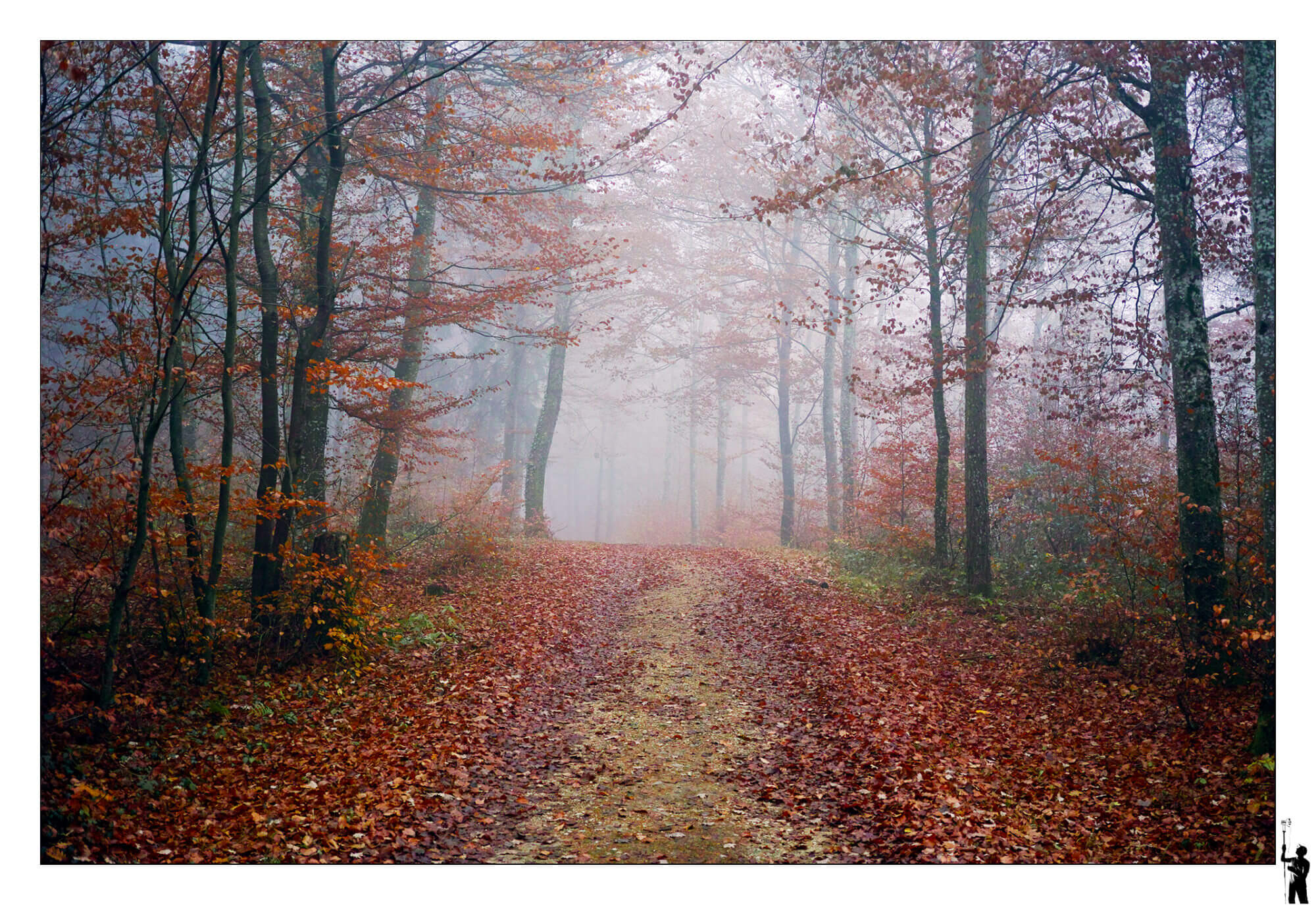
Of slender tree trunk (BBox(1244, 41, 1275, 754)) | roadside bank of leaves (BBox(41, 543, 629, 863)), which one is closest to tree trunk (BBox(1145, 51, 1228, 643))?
slender tree trunk (BBox(1244, 41, 1275, 754))

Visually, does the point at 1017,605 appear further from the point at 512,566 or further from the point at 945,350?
the point at 512,566

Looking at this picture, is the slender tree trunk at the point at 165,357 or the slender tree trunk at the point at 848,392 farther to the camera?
the slender tree trunk at the point at 848,392

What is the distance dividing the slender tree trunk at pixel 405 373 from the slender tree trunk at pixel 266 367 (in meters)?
1.86

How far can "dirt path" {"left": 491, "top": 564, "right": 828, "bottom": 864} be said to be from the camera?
4129mm

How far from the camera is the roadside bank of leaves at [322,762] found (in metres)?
3.99

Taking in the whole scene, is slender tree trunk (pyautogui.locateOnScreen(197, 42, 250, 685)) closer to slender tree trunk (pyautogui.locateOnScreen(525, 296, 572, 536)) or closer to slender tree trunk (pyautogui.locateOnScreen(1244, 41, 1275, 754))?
slender tree trunk (pyautogui.locateOnScreen(1244, 41, 1275, 754))

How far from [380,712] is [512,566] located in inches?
212

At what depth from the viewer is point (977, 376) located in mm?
9000

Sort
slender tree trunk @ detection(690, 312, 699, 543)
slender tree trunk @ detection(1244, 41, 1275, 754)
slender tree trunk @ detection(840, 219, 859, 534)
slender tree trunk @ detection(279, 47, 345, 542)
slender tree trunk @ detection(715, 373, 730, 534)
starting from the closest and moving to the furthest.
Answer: slender tree trunk @ detection(1244, 41, 1275, 754)
slender tree trunk @ detection(279, 47, 345, 542)
slender tree trunk @ detection(840, 219, 859, 534)
slender tree trunk @ detection(690, 312, 699, 543)
slender tree trunk @ detection(715, 373, 730, 534)

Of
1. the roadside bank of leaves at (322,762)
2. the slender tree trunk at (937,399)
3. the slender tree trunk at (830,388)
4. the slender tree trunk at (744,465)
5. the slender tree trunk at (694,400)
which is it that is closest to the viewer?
the roadside bank of leaves at (322,762)

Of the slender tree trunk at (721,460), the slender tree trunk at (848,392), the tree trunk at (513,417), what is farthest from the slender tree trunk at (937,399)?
the slender tree trunk at (721,460)

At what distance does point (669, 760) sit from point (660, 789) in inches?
14.7

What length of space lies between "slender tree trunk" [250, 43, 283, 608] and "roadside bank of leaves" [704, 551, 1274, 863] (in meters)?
4.30

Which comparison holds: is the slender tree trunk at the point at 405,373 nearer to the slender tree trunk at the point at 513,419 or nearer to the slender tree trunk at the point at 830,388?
the slender tree trunk at the point at 513,419
